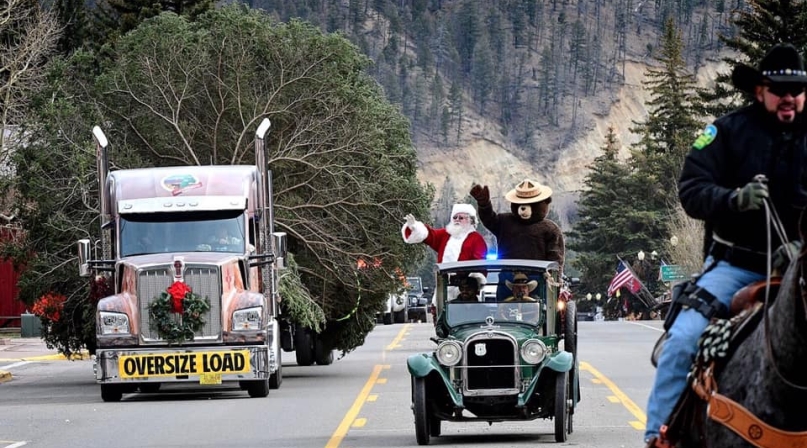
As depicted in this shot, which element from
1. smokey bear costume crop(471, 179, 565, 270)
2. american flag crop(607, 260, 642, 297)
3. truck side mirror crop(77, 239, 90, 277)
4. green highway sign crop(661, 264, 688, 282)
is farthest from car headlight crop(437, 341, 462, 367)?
american flag crop(607, 260, 642, 297)

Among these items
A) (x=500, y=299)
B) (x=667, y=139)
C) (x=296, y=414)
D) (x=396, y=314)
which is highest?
(x=667, y=139)

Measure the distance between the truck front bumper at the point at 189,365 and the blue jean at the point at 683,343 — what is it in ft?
49.7

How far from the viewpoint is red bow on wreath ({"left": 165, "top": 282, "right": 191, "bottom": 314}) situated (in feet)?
74.6

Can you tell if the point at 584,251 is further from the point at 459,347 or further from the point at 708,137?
the point at 708,137

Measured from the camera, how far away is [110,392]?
23375 mm

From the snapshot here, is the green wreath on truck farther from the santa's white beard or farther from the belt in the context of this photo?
the belt

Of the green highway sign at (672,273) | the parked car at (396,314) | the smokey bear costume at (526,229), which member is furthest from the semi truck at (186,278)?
the green highway sign at (672,273)

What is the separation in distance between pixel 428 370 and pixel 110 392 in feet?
30.3

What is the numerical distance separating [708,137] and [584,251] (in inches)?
4579

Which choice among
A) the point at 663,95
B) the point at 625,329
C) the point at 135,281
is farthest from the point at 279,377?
the point at 663,95

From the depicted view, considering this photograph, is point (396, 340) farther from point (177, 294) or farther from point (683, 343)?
point (683, 343)

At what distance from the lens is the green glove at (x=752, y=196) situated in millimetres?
6969

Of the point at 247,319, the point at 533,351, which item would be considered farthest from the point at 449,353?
the point at 247,319

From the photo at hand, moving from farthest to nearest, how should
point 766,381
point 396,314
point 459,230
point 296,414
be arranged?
point 396,314 → point 296,414 → point 459,230 → point 766,381
